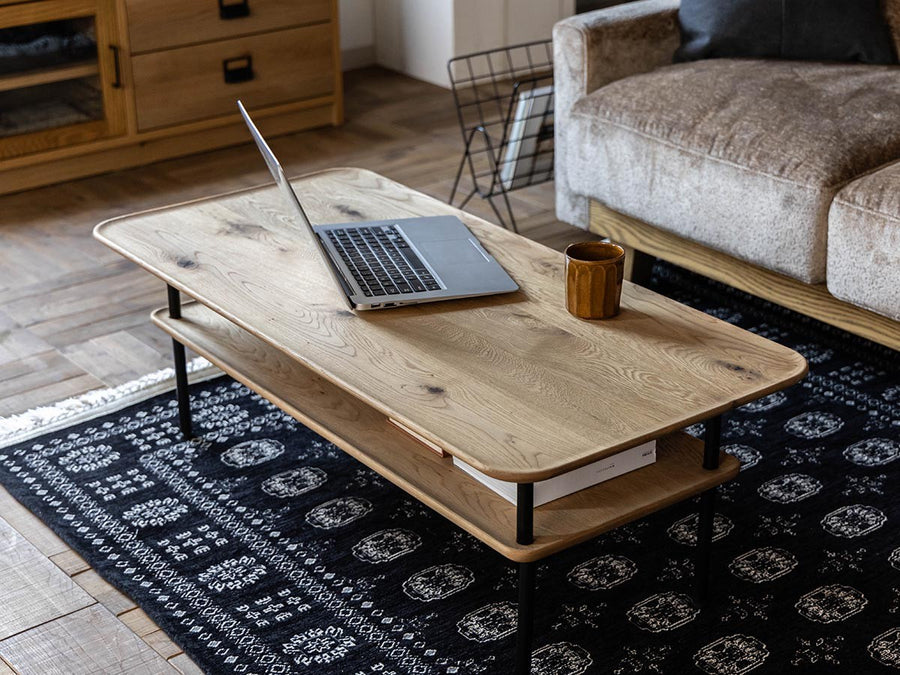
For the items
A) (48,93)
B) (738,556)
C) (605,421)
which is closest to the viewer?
(605,421)

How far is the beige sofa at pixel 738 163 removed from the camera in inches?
83.9

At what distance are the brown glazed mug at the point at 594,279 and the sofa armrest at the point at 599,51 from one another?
1.04 metres

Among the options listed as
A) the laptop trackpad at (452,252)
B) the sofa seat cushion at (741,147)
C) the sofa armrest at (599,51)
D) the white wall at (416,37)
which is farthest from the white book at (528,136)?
the white wall at (416,37)

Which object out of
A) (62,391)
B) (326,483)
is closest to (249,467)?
(326,483)

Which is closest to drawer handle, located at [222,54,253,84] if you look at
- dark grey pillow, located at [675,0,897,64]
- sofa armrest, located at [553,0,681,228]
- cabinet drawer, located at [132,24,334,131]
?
cabinet drawer, located at [132,24,334,131]

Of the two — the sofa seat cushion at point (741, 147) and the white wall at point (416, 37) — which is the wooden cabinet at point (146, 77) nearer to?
the white wall at point (416, 37)

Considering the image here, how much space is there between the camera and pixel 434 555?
5.86 ft

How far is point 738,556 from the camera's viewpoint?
1.78 metres

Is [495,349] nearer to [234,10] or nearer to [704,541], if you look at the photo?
[704,541]

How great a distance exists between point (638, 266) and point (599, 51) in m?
0.48

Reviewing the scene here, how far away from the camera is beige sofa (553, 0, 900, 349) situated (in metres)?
2.13

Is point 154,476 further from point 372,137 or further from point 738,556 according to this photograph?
point 372,137

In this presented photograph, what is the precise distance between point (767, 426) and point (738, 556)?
0.41m

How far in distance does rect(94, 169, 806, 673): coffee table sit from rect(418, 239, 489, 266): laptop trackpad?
4cm
